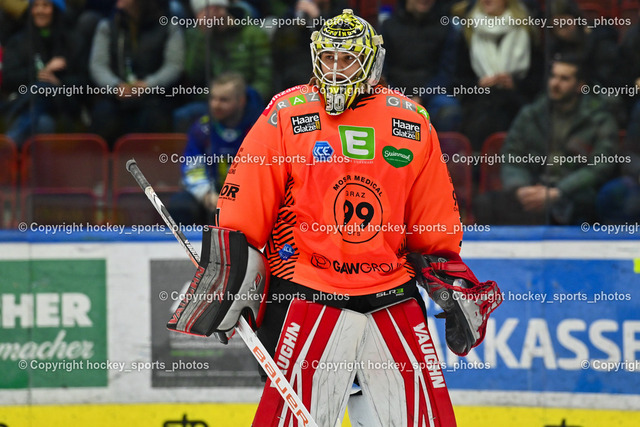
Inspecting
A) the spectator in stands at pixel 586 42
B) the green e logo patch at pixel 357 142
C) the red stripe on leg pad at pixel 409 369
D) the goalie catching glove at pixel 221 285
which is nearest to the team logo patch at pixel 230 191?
the goalie catching glove at pixel 221 285

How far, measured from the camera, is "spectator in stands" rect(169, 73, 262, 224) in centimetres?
443

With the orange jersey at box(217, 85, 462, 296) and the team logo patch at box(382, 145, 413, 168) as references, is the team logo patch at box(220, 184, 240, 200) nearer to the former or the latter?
the orange jersey at box(217, 85, 462, 296)

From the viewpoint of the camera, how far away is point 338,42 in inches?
120

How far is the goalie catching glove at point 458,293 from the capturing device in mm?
3186

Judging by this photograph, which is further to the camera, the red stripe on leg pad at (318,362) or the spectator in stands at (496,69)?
the spectator in stands at (496,69)

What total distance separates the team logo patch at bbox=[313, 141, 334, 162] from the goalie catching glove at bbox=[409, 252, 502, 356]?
0.49 metres

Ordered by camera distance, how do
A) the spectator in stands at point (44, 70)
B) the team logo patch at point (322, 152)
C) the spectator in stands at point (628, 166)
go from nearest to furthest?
the team logo patch at point (322, 152) → the spectator in stands at point (628, 166) → the spectator in stands at point (44, 70)

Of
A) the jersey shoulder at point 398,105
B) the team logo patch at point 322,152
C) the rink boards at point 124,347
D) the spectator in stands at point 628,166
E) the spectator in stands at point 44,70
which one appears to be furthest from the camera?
the spectator in stands at point 44,70

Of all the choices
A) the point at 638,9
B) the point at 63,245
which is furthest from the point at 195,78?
the point at 638,9

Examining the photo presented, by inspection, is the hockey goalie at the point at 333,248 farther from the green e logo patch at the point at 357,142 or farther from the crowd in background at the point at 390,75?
the crowd in background at the point at 390,75

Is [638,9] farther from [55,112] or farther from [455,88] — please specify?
[55,112]

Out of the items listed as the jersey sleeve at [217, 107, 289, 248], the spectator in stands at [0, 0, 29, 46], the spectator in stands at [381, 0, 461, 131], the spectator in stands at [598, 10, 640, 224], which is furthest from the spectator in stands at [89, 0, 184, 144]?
the spectator in stands at [598, 10, 640, 224]

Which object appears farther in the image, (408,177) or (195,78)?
(195,78)

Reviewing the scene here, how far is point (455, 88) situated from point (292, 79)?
0.77 metres
